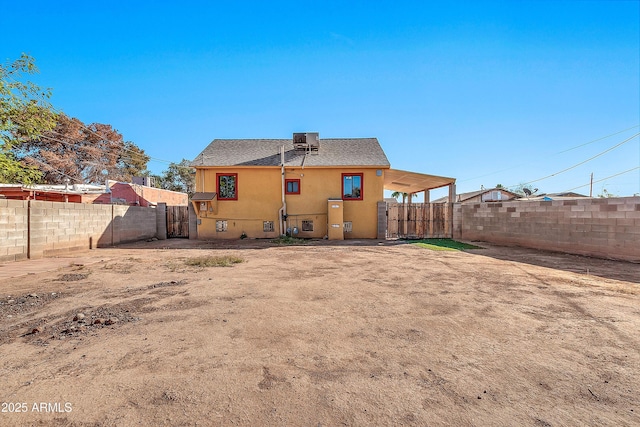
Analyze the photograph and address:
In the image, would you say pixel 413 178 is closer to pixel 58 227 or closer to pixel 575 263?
pixel 575 263

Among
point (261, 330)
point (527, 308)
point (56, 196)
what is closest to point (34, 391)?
point (261, 330)

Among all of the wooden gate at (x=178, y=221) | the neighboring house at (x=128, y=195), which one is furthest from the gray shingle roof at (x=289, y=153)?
the neighboring house at (x=128, y=195)

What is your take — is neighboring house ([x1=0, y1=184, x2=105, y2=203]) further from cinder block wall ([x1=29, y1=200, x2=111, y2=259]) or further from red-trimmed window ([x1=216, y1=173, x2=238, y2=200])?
red-trimmed window ([x1=216, y1=173, x2=238, y2=200])

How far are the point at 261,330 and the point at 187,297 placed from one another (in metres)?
2.06

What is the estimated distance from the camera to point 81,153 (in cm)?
2822

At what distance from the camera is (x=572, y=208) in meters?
9.95

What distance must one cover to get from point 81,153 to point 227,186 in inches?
848

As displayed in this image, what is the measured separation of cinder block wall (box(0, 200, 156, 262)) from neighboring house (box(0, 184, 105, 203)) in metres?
5.08

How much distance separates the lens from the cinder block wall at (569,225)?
8492 millimetres

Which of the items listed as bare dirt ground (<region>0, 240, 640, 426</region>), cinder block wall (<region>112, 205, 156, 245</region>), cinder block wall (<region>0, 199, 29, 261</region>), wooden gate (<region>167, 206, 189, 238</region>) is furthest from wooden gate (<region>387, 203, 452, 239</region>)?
cinder block wall (<region>0, 199, 29, 261</region>)

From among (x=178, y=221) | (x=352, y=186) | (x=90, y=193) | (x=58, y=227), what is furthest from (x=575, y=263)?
(x=90, y=193)

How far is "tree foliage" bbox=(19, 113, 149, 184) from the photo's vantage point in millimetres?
25312

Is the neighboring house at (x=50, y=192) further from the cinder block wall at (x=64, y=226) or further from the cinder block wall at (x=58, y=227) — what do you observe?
the cinder block wall at (x=64, y=226)

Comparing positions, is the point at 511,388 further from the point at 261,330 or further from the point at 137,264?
the point at 137,264
